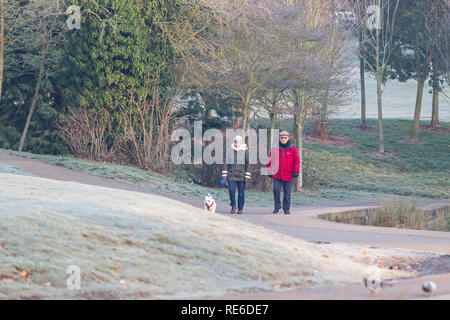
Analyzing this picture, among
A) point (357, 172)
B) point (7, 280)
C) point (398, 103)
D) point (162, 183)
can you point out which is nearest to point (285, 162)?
point (162, 183)

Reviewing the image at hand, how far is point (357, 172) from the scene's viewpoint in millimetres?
36938

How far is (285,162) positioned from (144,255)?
9.24m

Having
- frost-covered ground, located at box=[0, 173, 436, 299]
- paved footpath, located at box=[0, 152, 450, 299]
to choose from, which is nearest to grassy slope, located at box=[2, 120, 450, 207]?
paved footpath, located at box=[0, 152, 450, 299]

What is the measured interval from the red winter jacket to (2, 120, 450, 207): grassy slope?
5257 millimetres

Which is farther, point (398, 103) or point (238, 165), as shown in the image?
point (398, 103)

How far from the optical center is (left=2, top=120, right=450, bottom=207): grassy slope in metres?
23.4

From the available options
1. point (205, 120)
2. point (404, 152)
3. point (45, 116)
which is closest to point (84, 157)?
point (45, 116)

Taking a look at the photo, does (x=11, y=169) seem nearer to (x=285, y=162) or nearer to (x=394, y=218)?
(x=285, y=162)

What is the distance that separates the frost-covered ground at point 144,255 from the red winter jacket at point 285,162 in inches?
261

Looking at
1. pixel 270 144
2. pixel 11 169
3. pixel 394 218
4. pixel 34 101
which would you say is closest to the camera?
pixel 394 218

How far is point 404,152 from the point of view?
144ft

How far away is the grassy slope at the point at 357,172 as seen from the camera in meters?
23.4

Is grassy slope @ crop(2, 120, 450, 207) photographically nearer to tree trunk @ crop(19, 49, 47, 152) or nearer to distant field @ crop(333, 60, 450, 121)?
tree trunk @ crop(19, 49, 47, 152)

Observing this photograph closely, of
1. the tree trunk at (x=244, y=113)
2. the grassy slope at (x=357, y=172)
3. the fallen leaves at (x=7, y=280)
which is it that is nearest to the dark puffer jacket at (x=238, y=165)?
the grassy slope at (x=357, y=172)
